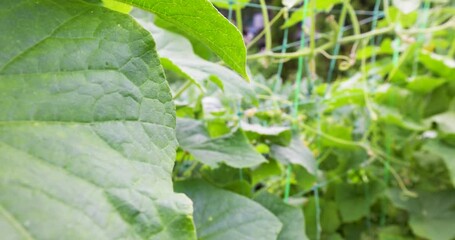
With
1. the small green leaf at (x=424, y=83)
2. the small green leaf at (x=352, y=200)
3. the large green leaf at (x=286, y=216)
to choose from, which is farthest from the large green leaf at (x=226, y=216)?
the small green leaf at (x=424, y=83)

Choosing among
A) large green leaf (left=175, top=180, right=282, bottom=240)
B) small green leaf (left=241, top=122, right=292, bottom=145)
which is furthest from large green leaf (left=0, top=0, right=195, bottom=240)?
small green leaf (left=241, top=122, right=292, bottom=145)

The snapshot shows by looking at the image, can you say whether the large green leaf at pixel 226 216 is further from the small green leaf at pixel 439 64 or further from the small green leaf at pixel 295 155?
the small green leaf at pixel 439 64

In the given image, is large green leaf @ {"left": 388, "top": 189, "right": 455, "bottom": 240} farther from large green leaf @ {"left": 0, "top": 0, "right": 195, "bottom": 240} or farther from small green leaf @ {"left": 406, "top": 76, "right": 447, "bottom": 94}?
large green leaf @ {"left": 0, "top": 0, "right": 195, "bottom": 240}

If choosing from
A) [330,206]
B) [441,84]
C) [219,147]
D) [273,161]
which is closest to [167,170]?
[219,147]

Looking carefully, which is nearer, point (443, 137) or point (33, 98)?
point (33, 98)

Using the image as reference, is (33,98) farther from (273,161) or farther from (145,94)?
(273,161)

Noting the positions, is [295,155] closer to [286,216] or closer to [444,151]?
[286,216]
